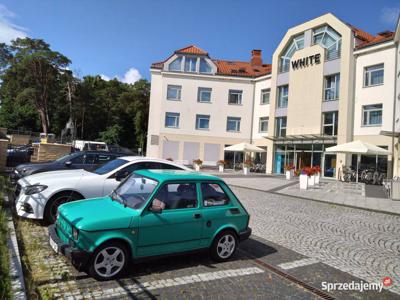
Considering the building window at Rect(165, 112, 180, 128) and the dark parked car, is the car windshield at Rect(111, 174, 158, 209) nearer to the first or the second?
the dark parked car

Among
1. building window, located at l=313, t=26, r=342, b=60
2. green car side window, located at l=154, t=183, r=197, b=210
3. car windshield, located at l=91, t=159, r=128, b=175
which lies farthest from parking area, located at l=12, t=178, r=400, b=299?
building window, located at l=313, t=26, r=342, b=60

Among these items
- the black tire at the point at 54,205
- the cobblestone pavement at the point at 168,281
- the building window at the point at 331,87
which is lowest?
the cobblestone pavement at the point at 168,281

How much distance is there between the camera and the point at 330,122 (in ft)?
94.9

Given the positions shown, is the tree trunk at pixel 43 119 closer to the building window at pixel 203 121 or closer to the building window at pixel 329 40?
the building window at pixel 203 121

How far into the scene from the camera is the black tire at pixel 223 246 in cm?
568

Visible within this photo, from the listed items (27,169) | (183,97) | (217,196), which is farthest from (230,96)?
(217,196)

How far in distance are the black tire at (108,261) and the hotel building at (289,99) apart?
71.1 ft

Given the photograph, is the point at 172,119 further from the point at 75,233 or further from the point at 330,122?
the point at 75,233

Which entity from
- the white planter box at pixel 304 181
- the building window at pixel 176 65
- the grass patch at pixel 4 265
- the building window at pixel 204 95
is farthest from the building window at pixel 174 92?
the grass patch at pixel 4 265

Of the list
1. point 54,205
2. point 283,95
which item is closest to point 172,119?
point 283,95

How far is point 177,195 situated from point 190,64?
118ft

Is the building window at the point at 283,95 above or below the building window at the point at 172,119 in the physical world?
above

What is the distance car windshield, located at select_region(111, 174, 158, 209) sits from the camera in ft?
17.1

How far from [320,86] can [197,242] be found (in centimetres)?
2727
